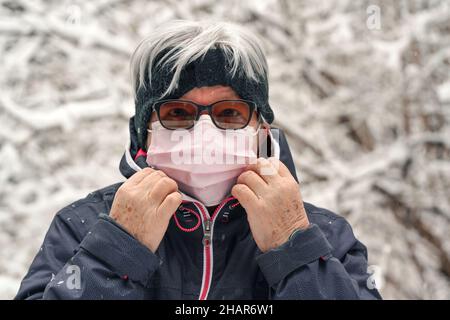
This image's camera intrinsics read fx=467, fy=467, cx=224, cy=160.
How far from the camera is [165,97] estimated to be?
1.36 m

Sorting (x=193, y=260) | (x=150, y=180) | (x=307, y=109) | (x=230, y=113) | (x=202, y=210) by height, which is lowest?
(x=193, y=260)

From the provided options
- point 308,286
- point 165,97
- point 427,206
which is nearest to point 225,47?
point 165,97

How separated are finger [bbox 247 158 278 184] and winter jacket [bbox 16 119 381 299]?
117 mm

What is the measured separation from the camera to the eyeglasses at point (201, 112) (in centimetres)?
135

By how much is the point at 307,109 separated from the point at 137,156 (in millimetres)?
3439

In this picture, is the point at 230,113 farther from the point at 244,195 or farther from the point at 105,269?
the point at 105,269

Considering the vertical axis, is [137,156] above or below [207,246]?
above

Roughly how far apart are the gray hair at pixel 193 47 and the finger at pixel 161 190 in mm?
273

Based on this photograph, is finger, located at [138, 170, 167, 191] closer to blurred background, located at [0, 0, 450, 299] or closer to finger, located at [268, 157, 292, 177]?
finger, located at [268, 157, 292, 177]

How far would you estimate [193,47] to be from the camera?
136 centimetres

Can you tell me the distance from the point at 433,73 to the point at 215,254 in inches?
154

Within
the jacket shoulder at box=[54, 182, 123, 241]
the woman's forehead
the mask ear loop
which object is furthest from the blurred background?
the woman's forehead

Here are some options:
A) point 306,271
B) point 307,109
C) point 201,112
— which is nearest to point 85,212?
point 201,112

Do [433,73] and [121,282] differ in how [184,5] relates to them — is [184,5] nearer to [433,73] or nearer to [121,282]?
[433,73]
